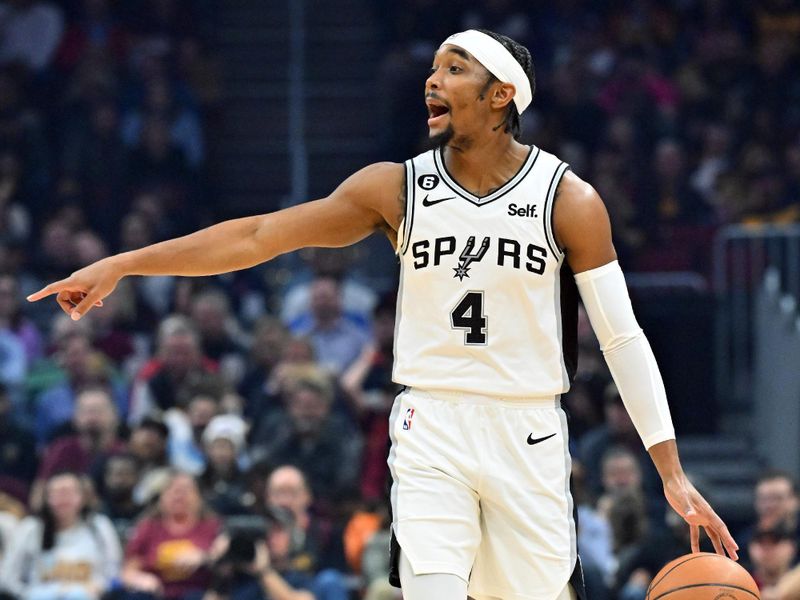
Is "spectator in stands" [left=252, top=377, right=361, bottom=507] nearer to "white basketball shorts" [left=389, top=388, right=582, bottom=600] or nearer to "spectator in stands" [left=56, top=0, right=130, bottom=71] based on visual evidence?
"white basketball shorts" [left=389, top=388, right=582, bottom=600]

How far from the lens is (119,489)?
999 cm

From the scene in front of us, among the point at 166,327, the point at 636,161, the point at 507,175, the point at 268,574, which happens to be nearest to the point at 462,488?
the point at 507,175

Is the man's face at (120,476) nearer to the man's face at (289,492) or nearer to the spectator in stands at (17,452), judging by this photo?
the spectator in stands at (17,452)

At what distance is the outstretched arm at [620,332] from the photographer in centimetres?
480

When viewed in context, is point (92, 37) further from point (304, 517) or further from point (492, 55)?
point (492, 55)

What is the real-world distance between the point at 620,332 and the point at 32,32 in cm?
1223

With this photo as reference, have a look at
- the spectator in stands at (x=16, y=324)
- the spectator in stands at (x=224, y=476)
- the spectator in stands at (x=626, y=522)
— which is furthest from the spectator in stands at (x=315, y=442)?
the spectator in stands at (x=16, y=324)

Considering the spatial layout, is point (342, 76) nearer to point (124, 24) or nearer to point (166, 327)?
point (124, 24)

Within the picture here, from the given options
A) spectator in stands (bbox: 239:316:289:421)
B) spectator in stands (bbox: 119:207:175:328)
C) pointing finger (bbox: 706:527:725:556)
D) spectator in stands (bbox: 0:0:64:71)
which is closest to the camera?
pointing finger (bbox: 706:527:725:556)

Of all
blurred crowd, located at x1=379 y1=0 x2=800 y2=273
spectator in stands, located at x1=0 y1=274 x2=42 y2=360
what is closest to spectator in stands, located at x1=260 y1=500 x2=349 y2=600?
spectator in stands, located at x1=0 y1=274 x2=42 y2=360

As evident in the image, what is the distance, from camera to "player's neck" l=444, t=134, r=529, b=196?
191 inches

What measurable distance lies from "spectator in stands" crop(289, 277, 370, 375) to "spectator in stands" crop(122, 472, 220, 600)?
97.7 inches

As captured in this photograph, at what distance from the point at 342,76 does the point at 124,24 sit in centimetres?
231

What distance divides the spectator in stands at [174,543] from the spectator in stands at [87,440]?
81cm
